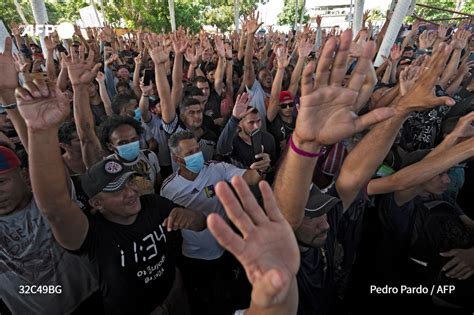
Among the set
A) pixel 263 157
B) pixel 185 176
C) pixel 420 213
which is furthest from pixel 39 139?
pixel 420 213

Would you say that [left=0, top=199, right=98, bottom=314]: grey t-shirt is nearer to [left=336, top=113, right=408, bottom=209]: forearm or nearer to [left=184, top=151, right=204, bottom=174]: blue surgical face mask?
[left=184, top=151, right=204, bottom=174]: blue surgical face mask

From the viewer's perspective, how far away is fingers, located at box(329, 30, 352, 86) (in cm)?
149

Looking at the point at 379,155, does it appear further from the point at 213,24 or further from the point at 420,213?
the point at 213,24

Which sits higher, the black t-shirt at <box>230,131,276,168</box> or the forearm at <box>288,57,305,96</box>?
the forearm at <box>288,57,305,96</box>

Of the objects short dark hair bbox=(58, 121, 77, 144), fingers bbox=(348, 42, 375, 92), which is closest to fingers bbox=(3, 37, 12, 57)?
short dark hair bbox=(58, 121, 77, 144)

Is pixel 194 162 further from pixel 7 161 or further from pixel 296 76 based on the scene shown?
pixel 296 76

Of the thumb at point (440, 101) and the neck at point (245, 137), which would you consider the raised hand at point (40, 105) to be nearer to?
the thumb at point (440, 101)

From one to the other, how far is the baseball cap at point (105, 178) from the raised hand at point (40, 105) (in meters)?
0.45

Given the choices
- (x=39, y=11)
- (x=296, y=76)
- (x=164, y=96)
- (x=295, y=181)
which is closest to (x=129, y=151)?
(x=164, y=96)

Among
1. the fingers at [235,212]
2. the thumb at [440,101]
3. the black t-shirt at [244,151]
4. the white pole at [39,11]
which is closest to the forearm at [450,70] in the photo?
the black t-shirt at [244,151]

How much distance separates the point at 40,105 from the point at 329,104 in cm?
136

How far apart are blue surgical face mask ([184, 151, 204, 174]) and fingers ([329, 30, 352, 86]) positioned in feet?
4.36

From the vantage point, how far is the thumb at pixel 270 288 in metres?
0.90

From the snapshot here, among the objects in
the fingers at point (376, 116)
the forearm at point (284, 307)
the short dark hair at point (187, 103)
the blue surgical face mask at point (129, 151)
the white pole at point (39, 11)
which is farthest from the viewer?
the white pole at point (39, 11)
